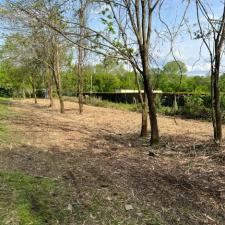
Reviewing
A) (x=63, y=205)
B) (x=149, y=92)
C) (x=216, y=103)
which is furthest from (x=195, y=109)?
(x=63, y=205)

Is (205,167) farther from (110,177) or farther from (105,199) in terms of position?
(105,199)

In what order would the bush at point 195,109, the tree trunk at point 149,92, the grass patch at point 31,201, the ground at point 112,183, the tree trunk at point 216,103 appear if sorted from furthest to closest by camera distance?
1. the bush at point 195,109
2. the tree trunk at point 149,92
3. the tree trunk at point 216,103
4. the ground at point 112,183
5. the grass patch at point 31,201

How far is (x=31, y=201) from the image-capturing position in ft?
15.6

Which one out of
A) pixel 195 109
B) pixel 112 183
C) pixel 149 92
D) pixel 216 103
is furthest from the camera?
pixel 195 109

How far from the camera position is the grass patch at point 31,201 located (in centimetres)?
420

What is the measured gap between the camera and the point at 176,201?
15.9 feet

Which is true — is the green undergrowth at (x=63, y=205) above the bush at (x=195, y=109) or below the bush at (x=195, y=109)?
below

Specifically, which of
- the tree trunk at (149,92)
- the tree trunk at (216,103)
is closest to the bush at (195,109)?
the tree trunk at (149,92)

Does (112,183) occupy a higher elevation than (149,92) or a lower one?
lower

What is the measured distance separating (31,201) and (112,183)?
1387 millimetres

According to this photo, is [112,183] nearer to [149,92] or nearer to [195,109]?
[149,92]

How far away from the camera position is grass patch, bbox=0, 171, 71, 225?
420 cm

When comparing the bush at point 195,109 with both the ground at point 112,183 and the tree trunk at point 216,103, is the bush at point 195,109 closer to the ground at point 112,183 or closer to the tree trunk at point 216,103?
the ground at point 112,183

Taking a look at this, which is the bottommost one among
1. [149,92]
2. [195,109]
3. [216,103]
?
[195,109]
